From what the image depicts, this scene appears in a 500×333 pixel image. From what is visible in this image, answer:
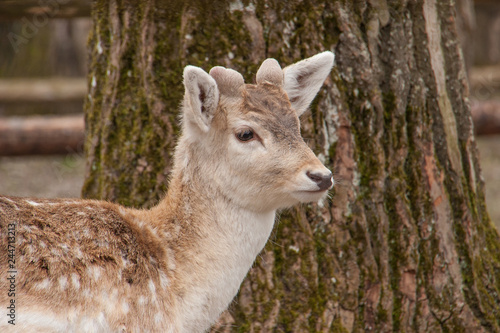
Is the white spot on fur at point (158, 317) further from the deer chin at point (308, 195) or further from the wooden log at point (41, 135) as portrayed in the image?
the wooden log at point (41, 135)

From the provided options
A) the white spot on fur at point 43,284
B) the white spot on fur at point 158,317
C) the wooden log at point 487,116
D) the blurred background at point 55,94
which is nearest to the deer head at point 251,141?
the white spot on fur at point 158,317

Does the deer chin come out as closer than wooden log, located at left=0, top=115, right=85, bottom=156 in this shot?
Yes

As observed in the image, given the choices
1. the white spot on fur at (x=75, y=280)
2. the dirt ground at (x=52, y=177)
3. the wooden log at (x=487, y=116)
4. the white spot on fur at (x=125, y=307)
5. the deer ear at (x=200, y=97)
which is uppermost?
the deer ear at (x=200, y=97)

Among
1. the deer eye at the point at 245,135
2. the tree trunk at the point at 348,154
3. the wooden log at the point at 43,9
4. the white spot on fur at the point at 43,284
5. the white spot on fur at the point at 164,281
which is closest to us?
the white spot on fur at the point at 43,284

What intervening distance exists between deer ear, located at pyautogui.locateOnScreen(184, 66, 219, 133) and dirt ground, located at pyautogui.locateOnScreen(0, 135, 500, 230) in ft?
25.3

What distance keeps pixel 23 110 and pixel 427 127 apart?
11.7m

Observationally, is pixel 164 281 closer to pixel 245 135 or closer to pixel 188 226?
pixel 188 226

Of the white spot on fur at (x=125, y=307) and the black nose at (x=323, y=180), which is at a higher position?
the black nose at (x=323, y=180)

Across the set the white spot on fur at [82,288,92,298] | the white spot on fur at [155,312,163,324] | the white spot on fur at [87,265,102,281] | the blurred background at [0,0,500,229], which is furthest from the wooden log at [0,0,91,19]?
the white spot on fur at [155,312,163,324]

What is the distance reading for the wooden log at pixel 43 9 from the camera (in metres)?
6.72

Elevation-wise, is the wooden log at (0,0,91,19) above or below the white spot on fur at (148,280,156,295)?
above

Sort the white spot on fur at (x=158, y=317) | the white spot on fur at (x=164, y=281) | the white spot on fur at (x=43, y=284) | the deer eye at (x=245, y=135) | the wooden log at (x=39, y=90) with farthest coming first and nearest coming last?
the wooden log at (x=39, y=90), the deer eye at (x=245, y=135), the white spot on fur at (x=164, y=281), the white spot on fur at (x=158, y=317), the white spot on fur at (x=43, y=284)

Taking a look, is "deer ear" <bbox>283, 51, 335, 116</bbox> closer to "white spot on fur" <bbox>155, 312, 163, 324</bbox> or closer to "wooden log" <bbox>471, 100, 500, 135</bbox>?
"white spot on fur" <bbox>155, 312, 163, 324</bbox>

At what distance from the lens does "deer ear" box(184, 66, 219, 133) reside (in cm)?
406
